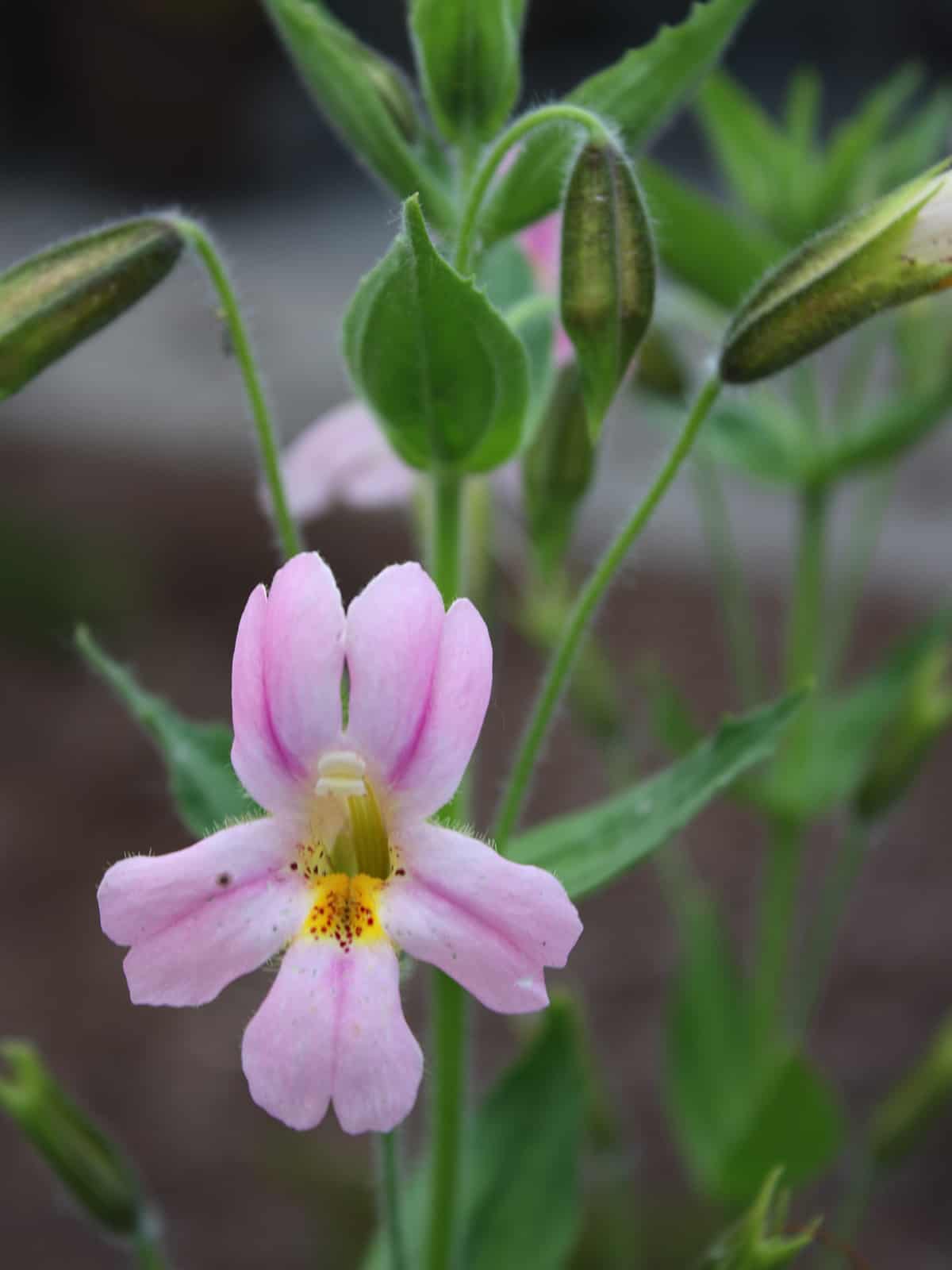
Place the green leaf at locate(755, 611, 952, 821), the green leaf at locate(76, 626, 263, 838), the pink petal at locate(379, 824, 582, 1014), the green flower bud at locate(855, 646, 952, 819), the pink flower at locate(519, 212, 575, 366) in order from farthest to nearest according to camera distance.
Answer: the green leaf at locate(755, 611, 952, 821)
the green flower bud at locate(855, 646, 952, 819)
the pink flower at locate(519, 212, 575, 366)
the green leaf at locate(76, 626, 263, 838)
the pink petal at locate(379, 824, 582, 1014)

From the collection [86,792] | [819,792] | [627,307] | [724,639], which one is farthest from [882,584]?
[627,307]

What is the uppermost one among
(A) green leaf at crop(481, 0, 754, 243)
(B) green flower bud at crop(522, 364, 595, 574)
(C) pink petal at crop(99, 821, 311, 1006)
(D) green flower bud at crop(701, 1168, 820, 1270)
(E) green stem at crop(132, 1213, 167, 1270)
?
(A) green leaf at crop(481, 0, 754, 243)

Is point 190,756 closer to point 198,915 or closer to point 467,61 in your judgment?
point 198,915

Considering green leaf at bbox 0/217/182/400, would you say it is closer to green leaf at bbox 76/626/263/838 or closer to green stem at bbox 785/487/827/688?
green leaf at bbox 76/626/263/838

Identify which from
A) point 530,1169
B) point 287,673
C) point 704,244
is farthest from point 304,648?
point 704,244

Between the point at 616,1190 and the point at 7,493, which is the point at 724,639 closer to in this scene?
the point at 7,493

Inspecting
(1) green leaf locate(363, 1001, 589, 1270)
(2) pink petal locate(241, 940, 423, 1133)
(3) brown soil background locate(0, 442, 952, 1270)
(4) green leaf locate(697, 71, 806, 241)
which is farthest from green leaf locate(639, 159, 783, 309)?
(2) pink petal locate(241, 940, 423, 1133)
